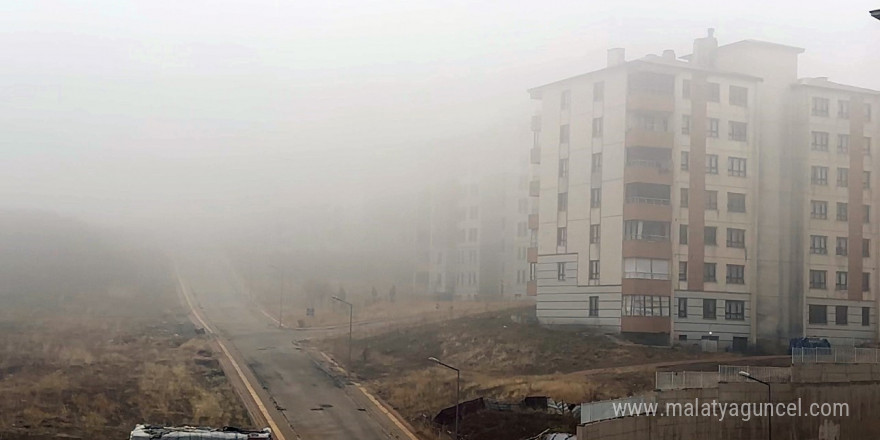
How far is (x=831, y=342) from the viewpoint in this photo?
280 feet

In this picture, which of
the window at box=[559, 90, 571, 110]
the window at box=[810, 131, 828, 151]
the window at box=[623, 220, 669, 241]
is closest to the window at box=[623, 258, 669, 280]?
the window at box=[623, 220, 669, 241]

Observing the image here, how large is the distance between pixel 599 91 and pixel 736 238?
17.9 metres

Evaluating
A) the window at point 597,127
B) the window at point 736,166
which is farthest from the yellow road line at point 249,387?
the window at point 736,166

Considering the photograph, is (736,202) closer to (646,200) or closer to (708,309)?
(646,200)

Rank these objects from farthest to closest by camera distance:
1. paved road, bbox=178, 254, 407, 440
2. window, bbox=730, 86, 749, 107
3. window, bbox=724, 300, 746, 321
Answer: window, bbox=730, 86, 749, 107
window, bbox=724, 300, 746, 321
paved road, bbox=178, 254, 407, 440

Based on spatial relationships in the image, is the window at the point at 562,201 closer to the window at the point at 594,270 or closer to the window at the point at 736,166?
the window at the point at 594,270

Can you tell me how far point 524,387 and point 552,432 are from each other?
13.7 m

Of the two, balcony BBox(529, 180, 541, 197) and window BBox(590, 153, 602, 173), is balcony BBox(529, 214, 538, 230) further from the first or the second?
window BBox(590, 153, 602, 173)

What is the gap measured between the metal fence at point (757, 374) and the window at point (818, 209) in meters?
41.0

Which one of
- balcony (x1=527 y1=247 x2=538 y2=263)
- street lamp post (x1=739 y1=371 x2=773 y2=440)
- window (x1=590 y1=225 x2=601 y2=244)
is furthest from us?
balcony (x1=527 y1=247 x2=538 y2=263)

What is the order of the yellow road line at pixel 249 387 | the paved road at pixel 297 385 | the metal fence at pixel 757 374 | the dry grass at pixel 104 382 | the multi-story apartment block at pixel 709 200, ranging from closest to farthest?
the metal fence at pixel 757 374
the dry grass at pixel 104 382
the yellow road line at pixel 249 387
the paved road at pixel 297 385
the multi-story apartment block at pixel 709 200

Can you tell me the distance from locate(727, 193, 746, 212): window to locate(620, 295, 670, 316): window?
11.3 metres

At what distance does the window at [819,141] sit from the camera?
86.5 meters

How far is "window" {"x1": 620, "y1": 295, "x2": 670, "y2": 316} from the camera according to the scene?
263 feet
